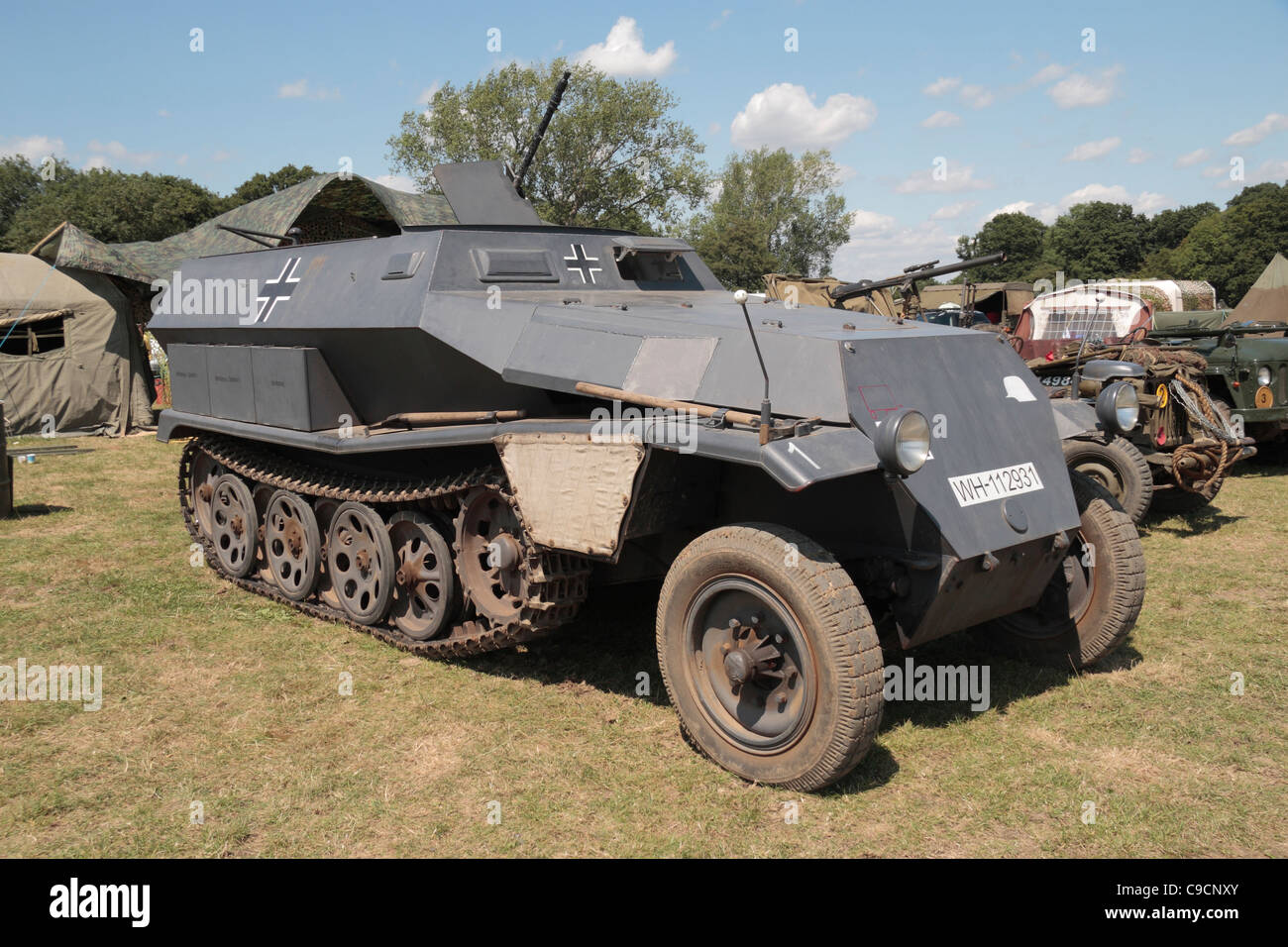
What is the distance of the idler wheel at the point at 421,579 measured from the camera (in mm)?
6085

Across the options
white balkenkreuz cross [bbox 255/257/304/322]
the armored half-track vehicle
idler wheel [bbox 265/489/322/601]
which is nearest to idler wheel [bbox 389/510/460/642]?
the armored half-track vehicle

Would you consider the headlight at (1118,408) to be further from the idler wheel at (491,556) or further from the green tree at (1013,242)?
the green tree at (1013,242)

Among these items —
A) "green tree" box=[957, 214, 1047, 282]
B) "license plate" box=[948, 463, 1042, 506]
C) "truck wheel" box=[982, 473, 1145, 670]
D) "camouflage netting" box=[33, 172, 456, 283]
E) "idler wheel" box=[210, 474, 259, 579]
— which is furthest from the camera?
"green tree" box=[957, 214, 1047, 282]

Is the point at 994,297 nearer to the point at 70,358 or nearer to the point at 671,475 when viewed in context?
the point at 70,358

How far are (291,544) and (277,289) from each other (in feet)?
6.01

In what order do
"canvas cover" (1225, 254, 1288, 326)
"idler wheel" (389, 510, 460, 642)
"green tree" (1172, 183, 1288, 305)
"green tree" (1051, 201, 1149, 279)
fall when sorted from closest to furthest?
"idler wheel" (389, 510, 460, 642), "canvas cover" (1225, 254, 1288, 326), "green tree" (1172, 183, 1288, 305), "green tree" (1051, 201, 1149, 279)

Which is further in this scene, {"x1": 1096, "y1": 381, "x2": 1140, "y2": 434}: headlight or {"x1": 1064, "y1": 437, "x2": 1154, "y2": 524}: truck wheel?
{"x1": 1064, "y1": 437, "x2": 1154, "y2": 524}: truck wheel

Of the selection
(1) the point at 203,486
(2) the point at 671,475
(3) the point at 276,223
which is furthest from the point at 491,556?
(3) the point at 276,223

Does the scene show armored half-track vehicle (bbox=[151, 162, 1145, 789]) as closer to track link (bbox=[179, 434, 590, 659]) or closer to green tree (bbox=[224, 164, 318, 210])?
track link (bbox=[179, 434, 590, 659])

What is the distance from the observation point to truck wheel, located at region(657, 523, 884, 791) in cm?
408

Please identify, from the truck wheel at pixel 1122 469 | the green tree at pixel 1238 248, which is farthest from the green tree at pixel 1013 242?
the truck wheel at pixel 1122 469

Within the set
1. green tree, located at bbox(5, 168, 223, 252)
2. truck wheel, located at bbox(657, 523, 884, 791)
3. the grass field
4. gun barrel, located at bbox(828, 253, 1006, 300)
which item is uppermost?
green tree, located at bbox(5, 168, 223, 252)

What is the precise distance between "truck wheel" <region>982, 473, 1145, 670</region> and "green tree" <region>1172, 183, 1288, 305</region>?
169 ft

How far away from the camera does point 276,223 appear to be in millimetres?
17594
